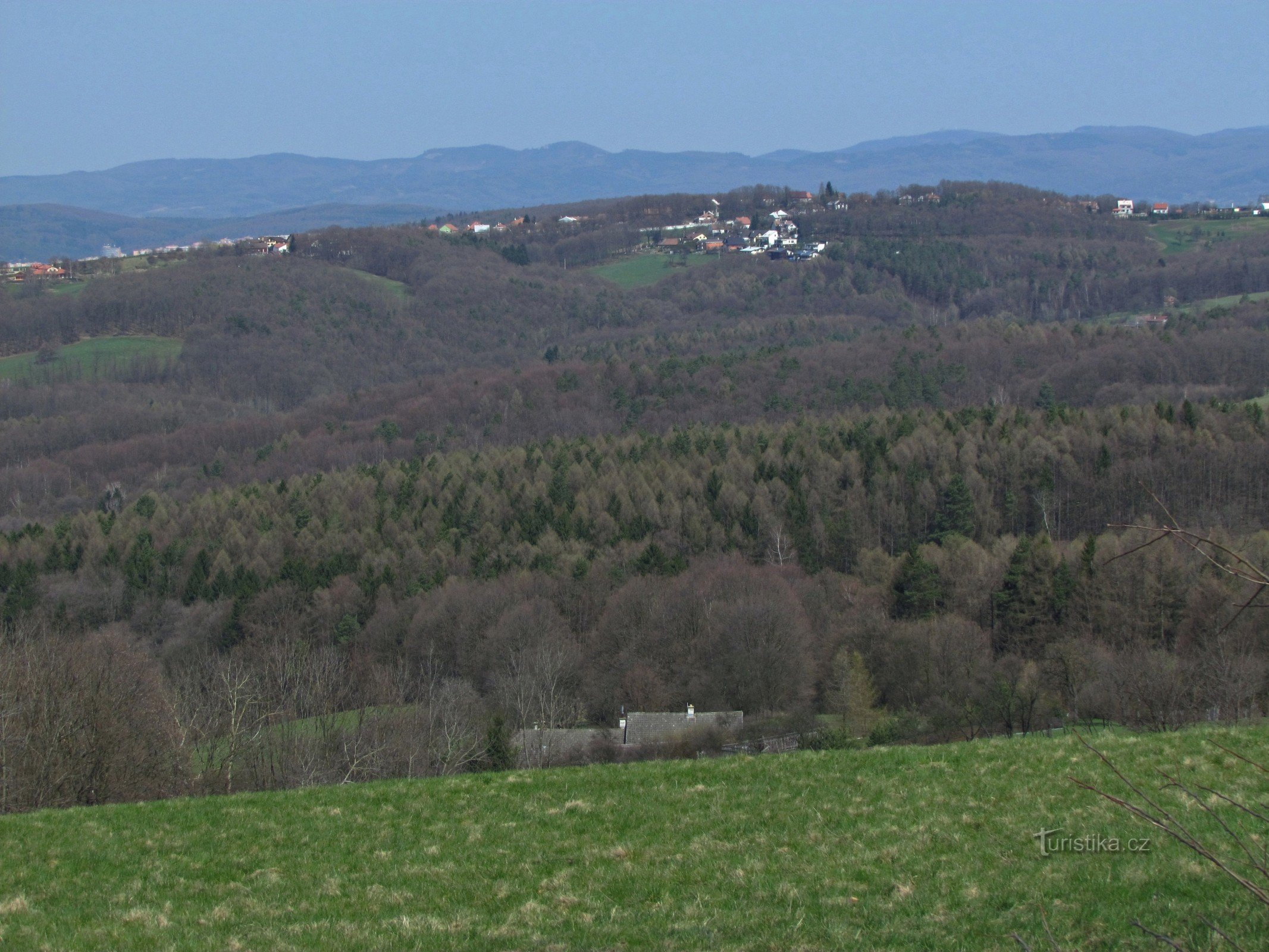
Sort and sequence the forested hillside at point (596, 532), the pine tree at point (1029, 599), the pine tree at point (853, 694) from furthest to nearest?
the pine tree at point (1029, 599) < the pine tree at point (853, 694) < the forested hillside at point (596, 532)

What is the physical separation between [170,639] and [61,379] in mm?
90867

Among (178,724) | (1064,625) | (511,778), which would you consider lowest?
(1064,625)

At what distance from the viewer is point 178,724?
26031mm

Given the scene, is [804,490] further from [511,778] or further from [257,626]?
[511,778]

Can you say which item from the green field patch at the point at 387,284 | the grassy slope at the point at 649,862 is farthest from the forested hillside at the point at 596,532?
the green field patch at the point at 387,284

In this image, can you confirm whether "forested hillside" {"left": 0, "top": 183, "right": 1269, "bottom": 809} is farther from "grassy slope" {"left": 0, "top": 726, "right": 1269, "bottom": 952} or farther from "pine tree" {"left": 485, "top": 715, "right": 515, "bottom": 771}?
"grassy slope" {"left": 0, "top": 726, "right": 1269, "bottom": 952}

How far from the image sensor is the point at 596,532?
6394 cm

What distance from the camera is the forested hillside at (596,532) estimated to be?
27031mm

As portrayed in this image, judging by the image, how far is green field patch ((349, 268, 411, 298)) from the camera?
17788 cm

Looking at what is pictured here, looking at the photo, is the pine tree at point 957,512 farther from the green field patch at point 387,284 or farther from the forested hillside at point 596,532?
the green field patch at point 387,284

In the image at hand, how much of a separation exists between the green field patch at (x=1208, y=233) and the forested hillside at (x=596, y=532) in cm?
3226

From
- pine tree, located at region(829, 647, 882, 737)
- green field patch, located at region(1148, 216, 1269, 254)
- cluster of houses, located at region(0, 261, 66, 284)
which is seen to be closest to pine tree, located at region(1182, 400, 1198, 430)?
pine tree, located at region(829, 647, 882, 737)

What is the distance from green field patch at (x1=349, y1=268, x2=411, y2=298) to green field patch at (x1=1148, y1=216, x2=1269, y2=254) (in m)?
121

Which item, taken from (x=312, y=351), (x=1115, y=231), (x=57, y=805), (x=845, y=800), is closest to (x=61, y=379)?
(x=312, y=351)
